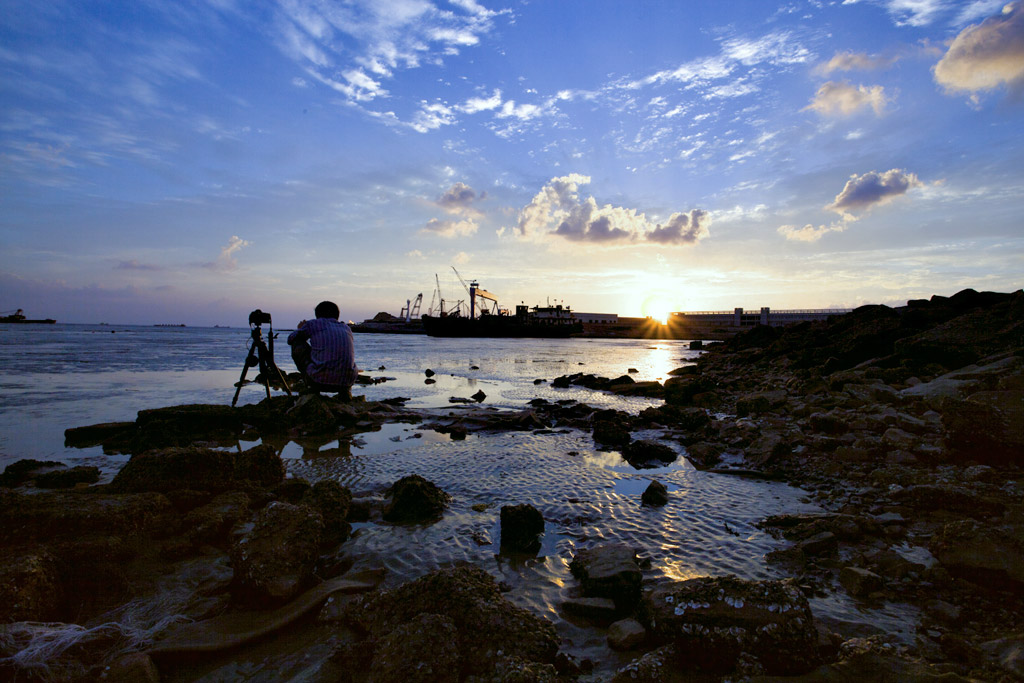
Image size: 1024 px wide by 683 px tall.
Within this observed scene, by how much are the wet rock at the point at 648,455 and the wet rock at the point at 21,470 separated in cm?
857

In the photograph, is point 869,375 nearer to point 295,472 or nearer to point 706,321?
point 295,472

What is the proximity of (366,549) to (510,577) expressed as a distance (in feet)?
4.70

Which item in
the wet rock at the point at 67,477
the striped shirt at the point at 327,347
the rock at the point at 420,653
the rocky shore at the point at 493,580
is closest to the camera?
the rock at the point at 420,653

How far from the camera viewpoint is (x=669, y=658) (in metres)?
2.55

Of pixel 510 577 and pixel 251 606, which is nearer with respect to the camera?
pixel 251 606

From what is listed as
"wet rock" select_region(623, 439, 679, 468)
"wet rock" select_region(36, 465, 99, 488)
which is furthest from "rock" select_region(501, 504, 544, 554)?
"wet rock" select_region(36, 465, 99, 488)

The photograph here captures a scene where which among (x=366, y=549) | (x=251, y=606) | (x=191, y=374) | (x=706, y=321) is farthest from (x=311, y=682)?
(x=706, y=321)

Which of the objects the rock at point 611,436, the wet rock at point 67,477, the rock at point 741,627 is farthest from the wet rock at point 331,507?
the rock at point 611,436

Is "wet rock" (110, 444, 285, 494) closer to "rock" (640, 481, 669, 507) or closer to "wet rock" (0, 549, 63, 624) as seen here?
"wet rock" (0, 549, 63, 624)

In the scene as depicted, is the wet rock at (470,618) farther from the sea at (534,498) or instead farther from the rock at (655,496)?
the rock at (655,496)

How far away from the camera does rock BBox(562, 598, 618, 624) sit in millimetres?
3139

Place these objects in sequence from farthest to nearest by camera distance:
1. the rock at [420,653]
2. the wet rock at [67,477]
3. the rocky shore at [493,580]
Answer: the wet rock at [67,477]
the rocky shore at [493,580]
the rock at [420,653]

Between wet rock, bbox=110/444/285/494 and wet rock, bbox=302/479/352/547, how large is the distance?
1216mm

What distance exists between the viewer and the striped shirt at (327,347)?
950 centimetres
